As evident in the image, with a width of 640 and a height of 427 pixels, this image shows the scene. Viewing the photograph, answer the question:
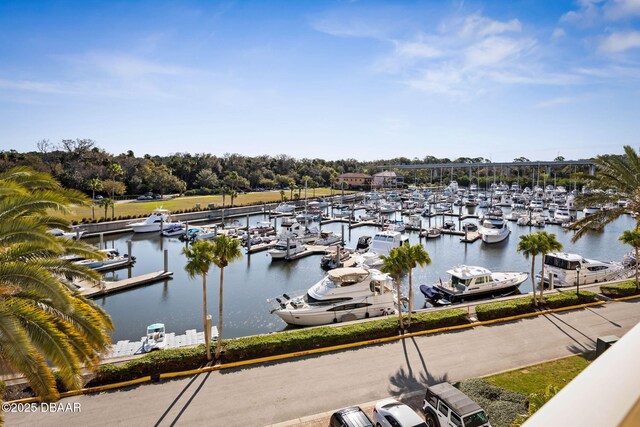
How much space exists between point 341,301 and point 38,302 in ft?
57.1

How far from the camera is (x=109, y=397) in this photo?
46.8 feet

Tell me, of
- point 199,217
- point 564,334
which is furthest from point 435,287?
point 199,217

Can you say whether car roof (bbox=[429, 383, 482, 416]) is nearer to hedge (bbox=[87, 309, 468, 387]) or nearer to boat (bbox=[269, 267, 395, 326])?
hedge (bbox=[87, 309, 468, 387])

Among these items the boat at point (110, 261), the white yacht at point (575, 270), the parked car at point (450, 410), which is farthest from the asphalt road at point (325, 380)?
the boat at point (110, 261)

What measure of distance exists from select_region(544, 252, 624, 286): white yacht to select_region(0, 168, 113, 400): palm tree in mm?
30464

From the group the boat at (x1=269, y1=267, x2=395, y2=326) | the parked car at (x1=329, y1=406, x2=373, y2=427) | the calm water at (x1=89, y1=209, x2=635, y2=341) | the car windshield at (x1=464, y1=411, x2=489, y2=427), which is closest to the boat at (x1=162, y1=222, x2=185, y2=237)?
the calm water at (x1=89, y1=209, x2=635, y2=341)

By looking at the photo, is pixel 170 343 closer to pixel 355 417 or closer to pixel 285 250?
pixel 355 417

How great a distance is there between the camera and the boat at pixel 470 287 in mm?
28125

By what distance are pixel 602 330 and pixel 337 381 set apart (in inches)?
555

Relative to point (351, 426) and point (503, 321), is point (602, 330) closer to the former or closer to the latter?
point (503, 321)

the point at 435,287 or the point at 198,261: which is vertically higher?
the point at 198,261

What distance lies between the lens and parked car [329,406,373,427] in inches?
453

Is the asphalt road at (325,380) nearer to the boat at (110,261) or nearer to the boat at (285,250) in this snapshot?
the boat at (285,250)

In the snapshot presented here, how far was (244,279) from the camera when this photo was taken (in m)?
37.3
